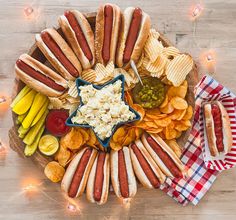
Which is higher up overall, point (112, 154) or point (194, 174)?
point (112, 154)

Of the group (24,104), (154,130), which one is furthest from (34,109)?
(154,130)

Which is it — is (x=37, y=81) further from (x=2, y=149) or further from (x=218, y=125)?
(x=218, y=125)

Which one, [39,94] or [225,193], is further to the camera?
[225,193]

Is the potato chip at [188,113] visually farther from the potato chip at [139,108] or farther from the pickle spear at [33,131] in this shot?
the pickle spear at [33,131]

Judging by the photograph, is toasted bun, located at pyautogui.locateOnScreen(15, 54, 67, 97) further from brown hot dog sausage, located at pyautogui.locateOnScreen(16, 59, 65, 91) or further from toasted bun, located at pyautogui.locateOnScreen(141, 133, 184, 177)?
toasted bun, located at pyautogui.locateOnScreen(141, 133, 184, 177)

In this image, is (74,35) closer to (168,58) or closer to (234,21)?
(168,58)

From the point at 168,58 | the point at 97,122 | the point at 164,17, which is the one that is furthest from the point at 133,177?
the point at 164,17

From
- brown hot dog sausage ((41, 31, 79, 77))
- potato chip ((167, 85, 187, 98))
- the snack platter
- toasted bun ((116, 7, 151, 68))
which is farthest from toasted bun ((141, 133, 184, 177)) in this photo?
brown hot dog sausage ((41, 31, 79, 77))
